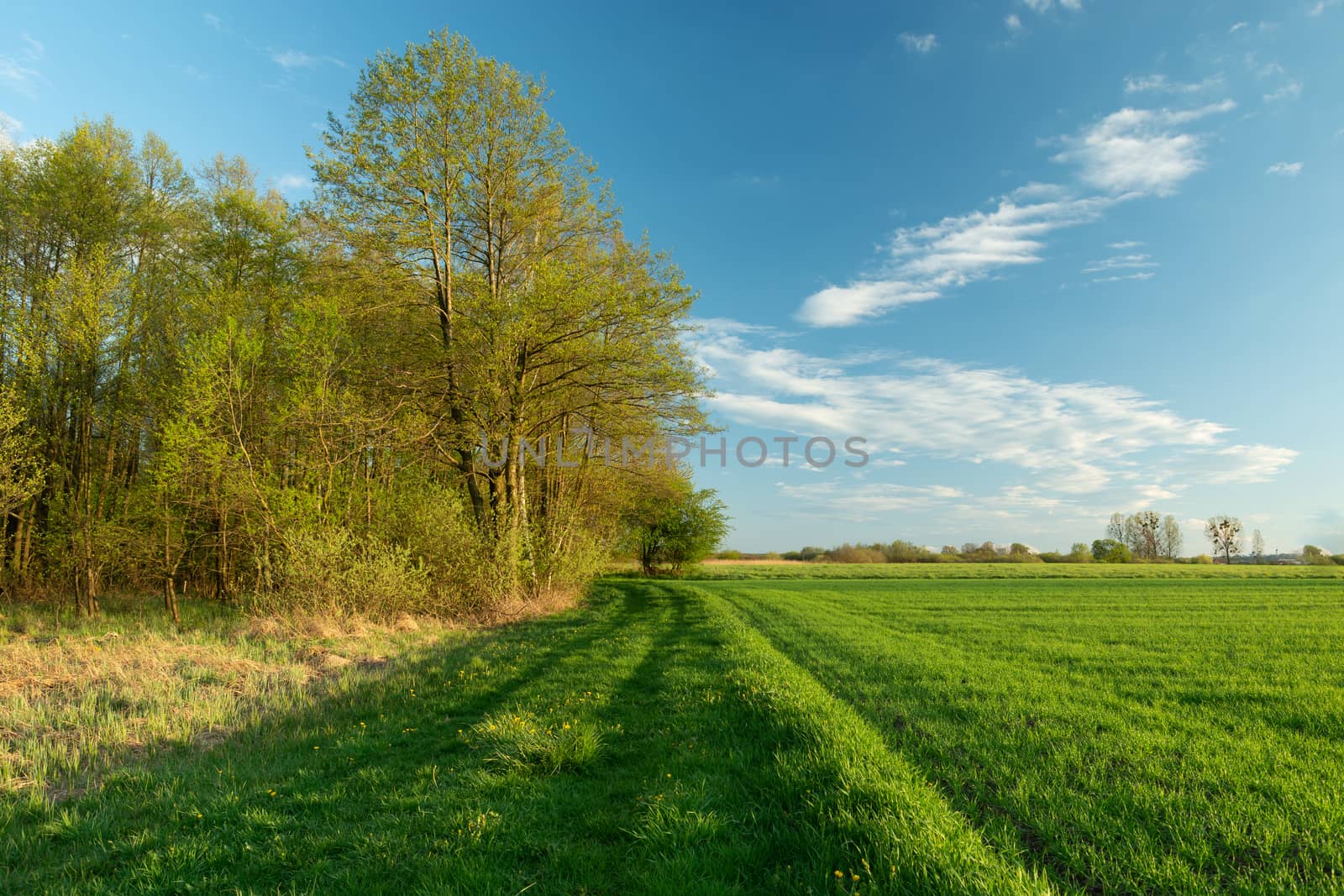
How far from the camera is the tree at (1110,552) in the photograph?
76.8 metres

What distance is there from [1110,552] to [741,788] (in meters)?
94.0

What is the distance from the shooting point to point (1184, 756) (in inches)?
205

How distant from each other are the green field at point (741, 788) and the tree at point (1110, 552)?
83.6 metres

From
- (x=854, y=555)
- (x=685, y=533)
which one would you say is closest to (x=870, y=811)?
(x=685, y=533)

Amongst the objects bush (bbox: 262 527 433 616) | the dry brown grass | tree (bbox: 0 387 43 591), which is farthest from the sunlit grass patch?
tree (bbox: 0 387 43 591)

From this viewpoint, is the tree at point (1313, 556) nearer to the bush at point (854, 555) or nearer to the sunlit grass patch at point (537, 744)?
the bush at point (854, 555)

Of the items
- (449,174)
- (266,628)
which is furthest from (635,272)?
(266,628)

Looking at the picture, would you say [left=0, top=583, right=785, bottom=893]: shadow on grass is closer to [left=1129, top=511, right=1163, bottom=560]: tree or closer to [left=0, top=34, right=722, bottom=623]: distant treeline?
[left=0, top=34, right=722, bottom=623]: distant treeline

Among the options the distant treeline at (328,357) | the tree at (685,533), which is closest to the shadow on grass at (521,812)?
the distant treeline at (328,357)

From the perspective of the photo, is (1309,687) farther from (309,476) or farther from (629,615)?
(309,476)

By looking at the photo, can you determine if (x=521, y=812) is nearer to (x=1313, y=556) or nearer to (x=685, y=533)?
(x=685, y=533)

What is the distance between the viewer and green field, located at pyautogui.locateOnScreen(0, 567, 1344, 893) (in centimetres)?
354

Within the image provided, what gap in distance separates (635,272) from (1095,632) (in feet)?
51.3

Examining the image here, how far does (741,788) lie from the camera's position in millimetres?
4578
